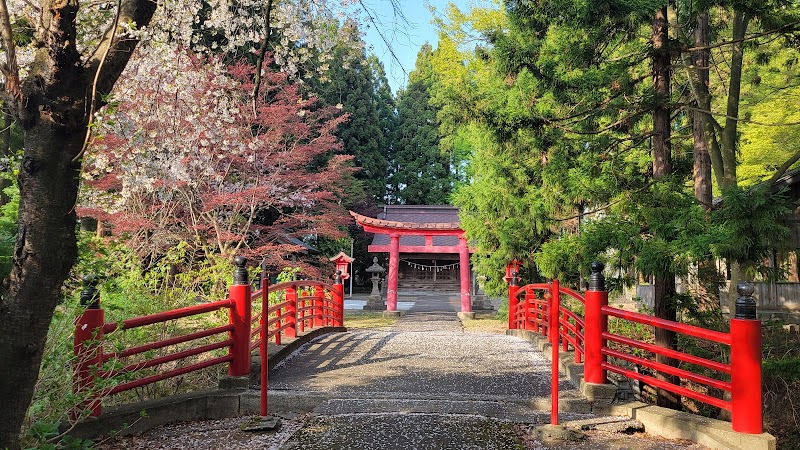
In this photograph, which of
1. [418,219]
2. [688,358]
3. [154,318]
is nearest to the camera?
[688,358]

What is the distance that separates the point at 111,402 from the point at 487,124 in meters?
5.02

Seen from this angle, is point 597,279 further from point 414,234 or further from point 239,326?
point 414,234

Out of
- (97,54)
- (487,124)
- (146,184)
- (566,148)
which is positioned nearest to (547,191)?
(566,148)

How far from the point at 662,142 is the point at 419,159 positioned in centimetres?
2756

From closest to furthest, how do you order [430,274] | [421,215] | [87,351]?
[87,351], [421,215], [430,274]

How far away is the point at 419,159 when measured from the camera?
1324 inches

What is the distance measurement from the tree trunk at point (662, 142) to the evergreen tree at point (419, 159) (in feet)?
86.9

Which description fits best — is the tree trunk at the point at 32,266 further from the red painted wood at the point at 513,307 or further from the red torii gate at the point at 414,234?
the red torii gate at the point at 414,234

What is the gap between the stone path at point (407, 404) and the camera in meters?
3.84

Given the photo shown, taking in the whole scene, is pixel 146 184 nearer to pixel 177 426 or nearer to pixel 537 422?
pixel 177 426

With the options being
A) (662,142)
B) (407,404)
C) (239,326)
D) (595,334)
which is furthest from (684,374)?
(239,326)

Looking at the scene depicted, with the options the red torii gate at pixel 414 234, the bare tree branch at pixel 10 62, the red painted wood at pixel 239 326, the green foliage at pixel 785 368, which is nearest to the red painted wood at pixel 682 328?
the green foliage at pixel 785 368

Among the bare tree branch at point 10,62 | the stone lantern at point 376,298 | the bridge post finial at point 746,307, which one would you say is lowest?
the stone lantern at point 376,298

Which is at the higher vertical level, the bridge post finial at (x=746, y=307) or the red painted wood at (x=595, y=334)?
the bridge post finial at (x=746, y=307)
